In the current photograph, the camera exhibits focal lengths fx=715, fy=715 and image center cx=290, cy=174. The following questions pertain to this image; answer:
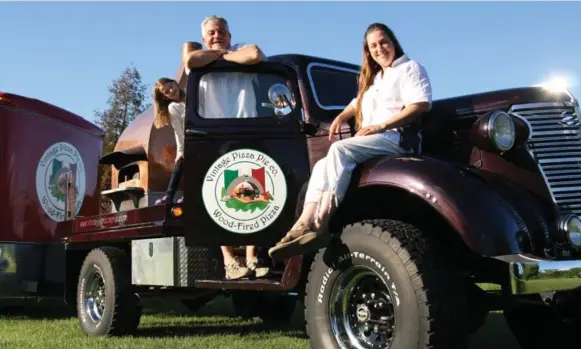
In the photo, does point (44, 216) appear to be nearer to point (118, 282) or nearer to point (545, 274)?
point (118, 282)

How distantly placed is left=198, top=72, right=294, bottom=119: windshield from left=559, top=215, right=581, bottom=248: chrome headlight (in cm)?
209

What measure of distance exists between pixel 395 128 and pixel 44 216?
590cm

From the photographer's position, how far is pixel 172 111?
18.6 feet

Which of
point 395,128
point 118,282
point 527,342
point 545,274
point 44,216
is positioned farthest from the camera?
point 44,216

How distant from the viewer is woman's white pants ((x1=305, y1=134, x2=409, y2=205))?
405 cm

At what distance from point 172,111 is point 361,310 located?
8.22 ft

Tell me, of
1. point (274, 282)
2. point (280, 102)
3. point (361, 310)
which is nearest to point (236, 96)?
Answer: point (280, 102)

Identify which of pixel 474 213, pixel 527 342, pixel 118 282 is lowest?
pixel 527 342

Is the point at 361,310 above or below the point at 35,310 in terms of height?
above

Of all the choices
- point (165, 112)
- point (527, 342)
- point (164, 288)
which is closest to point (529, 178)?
point (527, 342)

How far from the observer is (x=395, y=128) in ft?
13.8

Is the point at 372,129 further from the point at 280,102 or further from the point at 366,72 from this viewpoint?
the point at 280,102

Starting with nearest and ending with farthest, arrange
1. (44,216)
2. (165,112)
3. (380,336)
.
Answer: (380,336), (165,112), (44,216)

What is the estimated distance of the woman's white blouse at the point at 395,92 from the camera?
4195 mm
